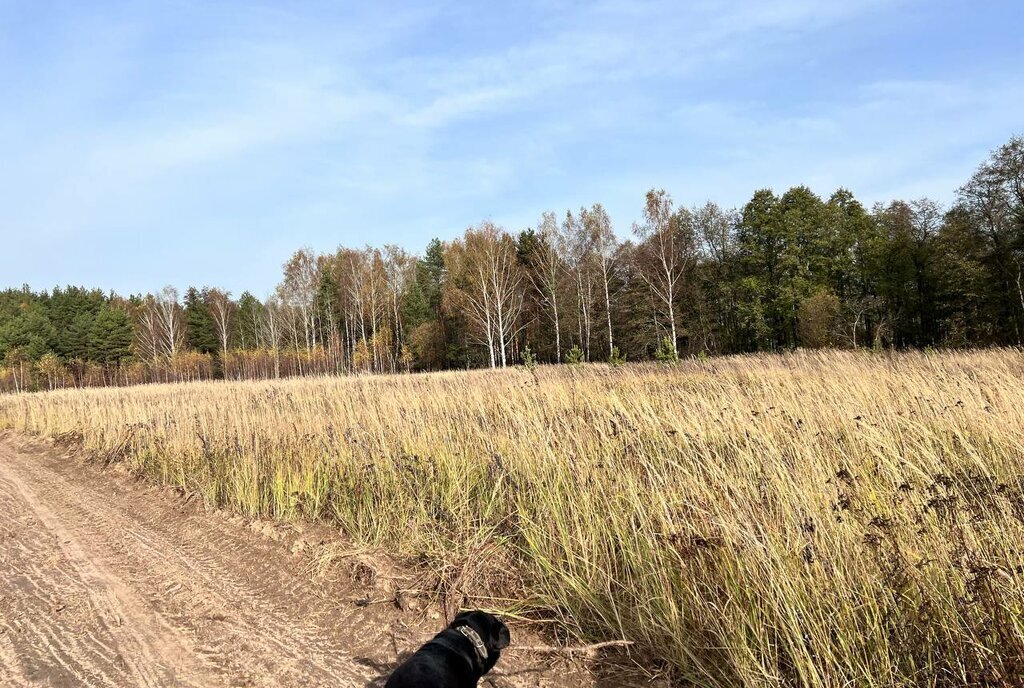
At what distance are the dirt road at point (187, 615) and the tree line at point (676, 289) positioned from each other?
21.6m

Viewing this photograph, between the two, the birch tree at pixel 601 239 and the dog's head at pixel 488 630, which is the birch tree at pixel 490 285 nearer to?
the birch tree at pixel 601 239

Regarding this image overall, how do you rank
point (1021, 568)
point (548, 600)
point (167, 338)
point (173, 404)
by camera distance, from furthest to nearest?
→ point (167, 338)
point (173, 404)
point (548, 600)
point (1021, 568)

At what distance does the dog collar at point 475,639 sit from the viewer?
233 centimetres

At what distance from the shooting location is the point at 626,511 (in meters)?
3.62

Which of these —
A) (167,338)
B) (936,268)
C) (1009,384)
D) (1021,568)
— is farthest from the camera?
(167,338)

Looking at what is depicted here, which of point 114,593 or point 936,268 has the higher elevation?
point 936,268

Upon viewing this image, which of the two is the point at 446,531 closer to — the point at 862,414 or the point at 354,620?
the point at 354,620

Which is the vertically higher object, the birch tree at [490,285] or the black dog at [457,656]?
the birch tree at [490,285]

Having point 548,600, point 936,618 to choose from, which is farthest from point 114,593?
point 936,618

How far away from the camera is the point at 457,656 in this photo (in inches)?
86.7

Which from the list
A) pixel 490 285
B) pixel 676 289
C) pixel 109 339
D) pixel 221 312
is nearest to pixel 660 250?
pixel 676 289

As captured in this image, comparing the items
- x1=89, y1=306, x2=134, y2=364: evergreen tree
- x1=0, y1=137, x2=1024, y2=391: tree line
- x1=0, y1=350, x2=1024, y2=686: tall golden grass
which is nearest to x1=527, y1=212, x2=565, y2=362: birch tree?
x1=0, y1=137, x2=1024, y2=391: tree line

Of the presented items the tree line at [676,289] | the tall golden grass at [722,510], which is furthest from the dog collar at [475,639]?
the tree line at [676,289]

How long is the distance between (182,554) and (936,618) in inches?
207
